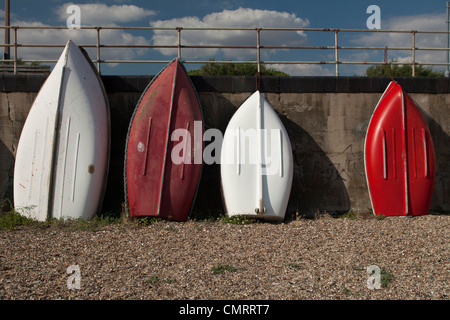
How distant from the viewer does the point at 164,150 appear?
5914mm

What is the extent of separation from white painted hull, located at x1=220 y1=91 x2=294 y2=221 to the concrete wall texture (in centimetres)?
42

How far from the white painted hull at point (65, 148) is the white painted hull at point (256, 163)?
1807mm

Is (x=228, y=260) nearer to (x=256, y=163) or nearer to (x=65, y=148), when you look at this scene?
(x=256, y=163)

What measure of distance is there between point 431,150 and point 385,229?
1.88 m

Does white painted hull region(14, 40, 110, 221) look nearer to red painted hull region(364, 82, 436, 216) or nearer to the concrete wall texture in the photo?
the concrete wall texture

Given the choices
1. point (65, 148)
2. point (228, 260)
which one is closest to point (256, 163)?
point (228, 260)

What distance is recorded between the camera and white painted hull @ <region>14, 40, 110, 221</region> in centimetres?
574

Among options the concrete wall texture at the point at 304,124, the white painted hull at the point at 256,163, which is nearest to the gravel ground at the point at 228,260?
the white painted hull at the point at 256,163

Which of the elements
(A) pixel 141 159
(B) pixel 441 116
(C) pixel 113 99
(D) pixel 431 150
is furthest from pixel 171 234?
(B) pixel 441 116

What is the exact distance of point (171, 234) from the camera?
5.08m

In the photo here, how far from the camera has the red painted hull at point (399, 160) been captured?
6285mm

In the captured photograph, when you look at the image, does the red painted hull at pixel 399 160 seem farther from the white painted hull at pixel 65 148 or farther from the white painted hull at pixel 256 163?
the white painted hull at pixel 65 148

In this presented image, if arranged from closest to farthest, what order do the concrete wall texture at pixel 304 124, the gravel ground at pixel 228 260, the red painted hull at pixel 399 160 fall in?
the gravel ground at pixel 228 260
the red painted hull at pixel 399 160
the concrete wall texture at pixel 304 124
